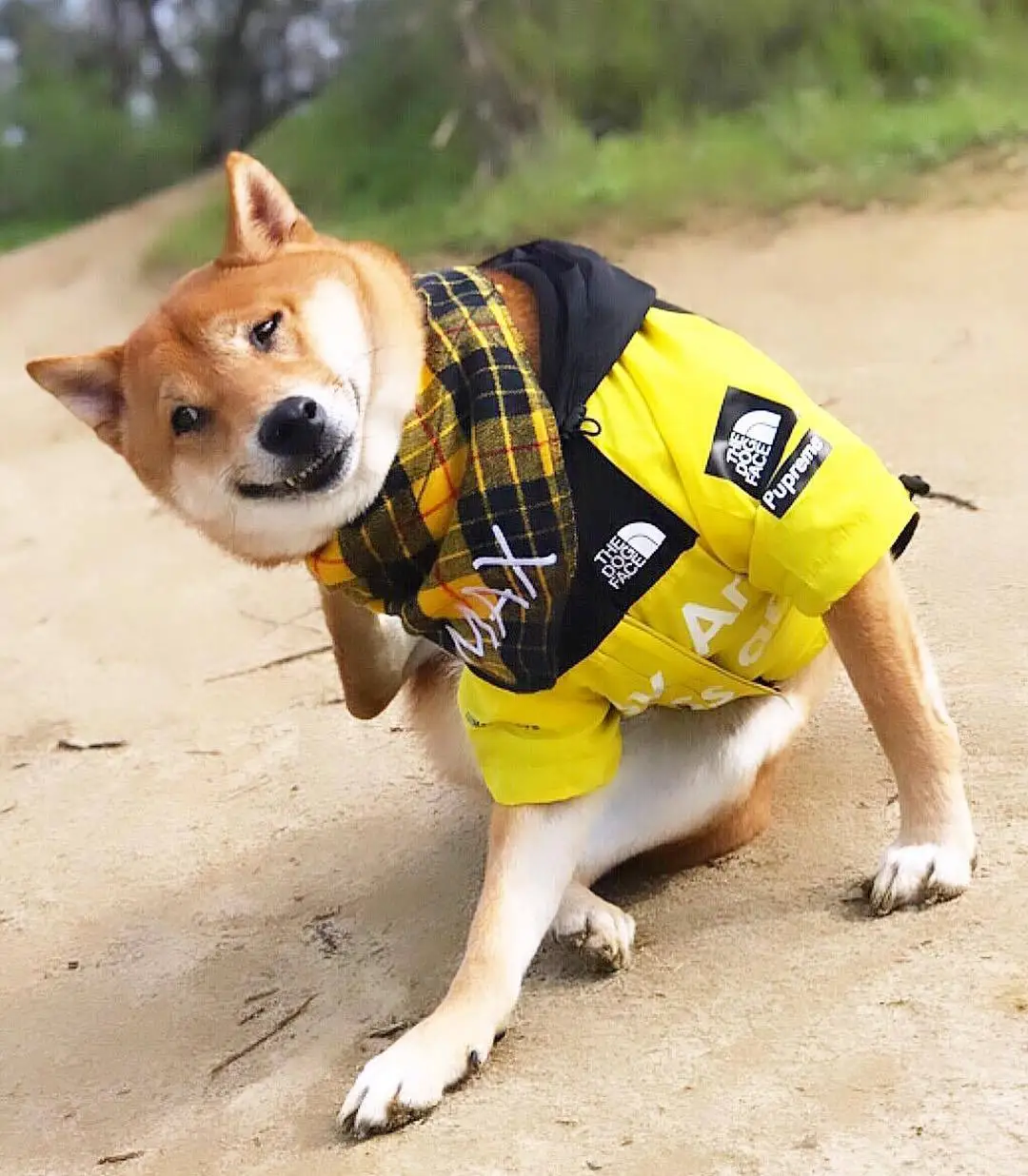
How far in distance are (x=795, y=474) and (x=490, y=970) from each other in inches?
28.7

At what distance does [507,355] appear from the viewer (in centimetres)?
185

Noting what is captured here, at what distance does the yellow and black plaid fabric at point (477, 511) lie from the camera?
1810 mm

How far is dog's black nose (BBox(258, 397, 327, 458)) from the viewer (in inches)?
71.0

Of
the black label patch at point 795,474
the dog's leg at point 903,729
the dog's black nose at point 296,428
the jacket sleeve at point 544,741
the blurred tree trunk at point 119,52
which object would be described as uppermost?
the black label patch at point 795,474

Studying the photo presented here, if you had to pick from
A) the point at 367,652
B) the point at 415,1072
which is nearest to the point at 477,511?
the point at 367,652

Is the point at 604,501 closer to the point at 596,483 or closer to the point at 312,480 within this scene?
the point at 596,483

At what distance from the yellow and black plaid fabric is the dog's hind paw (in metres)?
0.32

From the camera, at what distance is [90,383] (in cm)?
205

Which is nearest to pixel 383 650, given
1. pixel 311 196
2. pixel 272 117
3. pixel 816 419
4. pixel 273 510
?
pixel 273 510

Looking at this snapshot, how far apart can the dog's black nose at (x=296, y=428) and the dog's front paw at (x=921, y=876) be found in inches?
34.5

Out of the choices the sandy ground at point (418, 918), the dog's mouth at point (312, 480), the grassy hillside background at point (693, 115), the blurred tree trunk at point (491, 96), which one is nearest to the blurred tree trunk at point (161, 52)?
the grassy hillside background at point (693, 115)

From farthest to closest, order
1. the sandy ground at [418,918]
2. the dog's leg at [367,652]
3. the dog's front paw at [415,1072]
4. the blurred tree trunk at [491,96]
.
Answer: the blurred tree trunk at [491,96], the dog's leg at [367,652], the dog's front paw at [415,1072], the sandy ground at [418,918]

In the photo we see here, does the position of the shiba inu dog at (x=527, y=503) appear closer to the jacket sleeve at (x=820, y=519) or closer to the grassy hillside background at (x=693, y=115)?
the jacket sleeve at (x=820, y=519)

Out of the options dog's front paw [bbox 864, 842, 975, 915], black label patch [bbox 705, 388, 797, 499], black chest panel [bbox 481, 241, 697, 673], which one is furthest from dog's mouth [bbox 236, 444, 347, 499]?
dog's front paw [bbox 864, 842, 975, 915]
